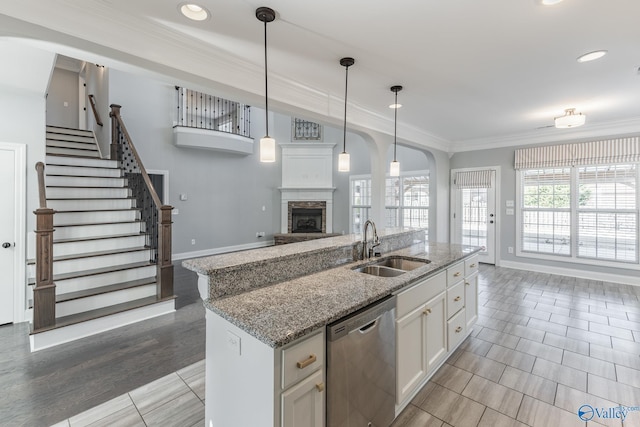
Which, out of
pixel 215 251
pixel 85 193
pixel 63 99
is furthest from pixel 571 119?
pixel 63 99

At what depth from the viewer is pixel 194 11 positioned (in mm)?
1990

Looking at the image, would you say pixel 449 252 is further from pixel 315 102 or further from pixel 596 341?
pixel 315 102

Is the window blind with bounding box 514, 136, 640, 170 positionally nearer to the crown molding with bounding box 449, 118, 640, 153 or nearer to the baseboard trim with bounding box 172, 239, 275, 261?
the crown molding with bounding box 449, 118, 640, 153

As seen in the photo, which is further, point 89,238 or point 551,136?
point 551,136

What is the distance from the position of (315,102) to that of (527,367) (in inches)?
129

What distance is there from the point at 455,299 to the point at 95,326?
3576 mm

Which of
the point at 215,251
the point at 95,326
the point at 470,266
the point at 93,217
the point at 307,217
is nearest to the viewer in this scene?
the point at 470,266

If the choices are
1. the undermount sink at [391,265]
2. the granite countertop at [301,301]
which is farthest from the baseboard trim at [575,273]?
the granite countertop at [301,301]

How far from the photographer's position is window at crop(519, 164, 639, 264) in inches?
189

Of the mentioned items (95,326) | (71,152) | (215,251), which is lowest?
(95,326)

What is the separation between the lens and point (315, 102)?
3430 millimetres

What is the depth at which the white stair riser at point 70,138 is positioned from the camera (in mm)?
5516

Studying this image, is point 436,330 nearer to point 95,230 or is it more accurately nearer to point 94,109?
point 95,230

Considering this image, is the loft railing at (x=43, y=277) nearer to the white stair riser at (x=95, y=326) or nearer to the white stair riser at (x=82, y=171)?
the white stair riser at (x=95, y=326)
